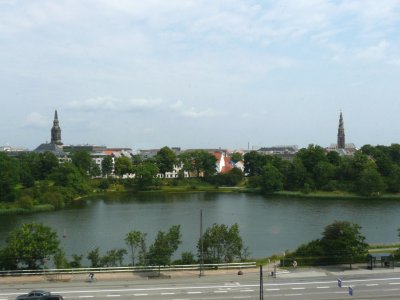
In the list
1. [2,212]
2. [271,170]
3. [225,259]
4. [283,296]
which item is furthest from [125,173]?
[283,296]

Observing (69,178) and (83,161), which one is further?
(83,161)

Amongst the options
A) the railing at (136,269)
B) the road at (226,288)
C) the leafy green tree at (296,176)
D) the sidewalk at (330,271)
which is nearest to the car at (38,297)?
the road at (226,288)

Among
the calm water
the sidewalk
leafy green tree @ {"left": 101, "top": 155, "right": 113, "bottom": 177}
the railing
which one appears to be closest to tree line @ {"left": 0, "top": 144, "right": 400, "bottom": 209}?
leafy green tree @ {"left": 101, "top": 155, "right": 113, "bottom": 177}

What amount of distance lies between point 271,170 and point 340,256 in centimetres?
4476

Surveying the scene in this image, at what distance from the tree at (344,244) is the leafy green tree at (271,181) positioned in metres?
43.2

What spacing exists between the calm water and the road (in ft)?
26.7

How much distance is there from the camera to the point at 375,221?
116 ft

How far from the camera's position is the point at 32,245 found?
16844 millimetres

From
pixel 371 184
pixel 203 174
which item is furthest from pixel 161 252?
pixel 203 174

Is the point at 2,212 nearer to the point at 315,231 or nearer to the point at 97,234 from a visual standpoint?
the point at 97,234

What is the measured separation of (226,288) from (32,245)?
284 inches

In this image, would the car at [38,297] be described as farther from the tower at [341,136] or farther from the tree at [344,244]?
the tower at [341,136]

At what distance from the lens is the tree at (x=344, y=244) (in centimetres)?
1741

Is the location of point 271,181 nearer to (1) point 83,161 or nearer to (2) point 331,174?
(2) point 331,174
